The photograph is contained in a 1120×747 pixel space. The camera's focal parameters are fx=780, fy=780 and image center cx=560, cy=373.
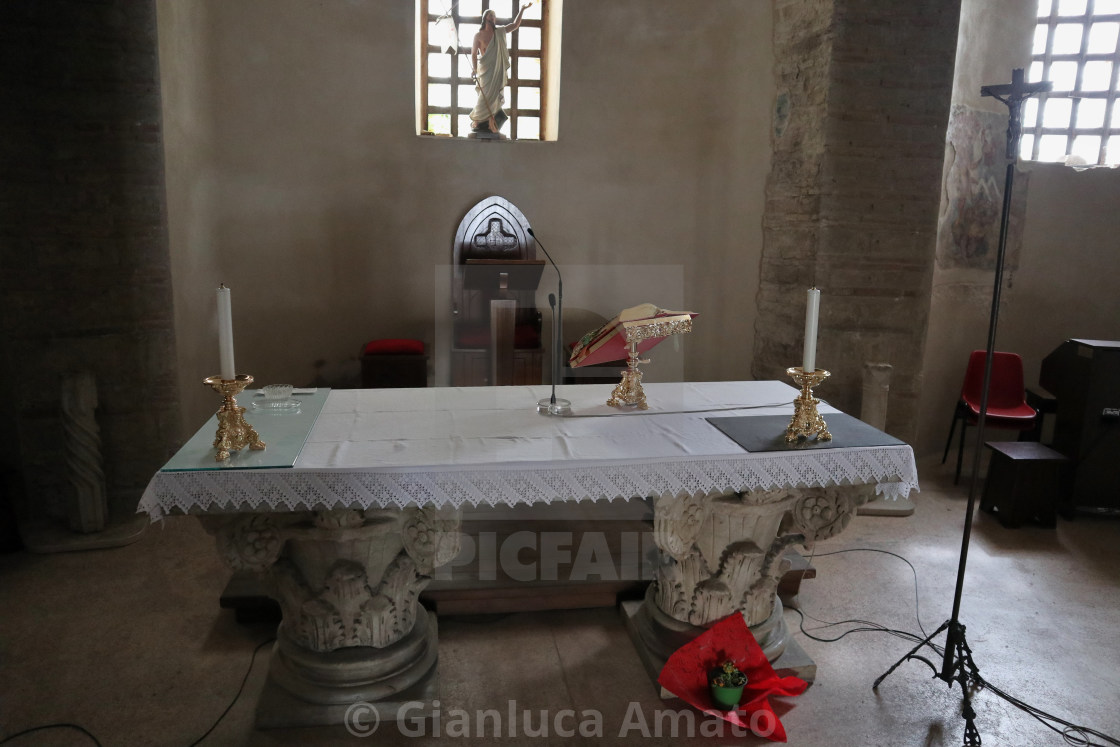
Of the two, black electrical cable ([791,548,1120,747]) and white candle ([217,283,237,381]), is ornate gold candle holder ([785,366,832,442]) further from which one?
white candle ([217,283,237,381])

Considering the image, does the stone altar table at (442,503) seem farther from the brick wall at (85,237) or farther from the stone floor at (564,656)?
the brick wall at (85,237)

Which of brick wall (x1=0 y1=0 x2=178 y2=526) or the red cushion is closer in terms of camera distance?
brick wall (x1=0 y1=0 x2=178 y2=526)

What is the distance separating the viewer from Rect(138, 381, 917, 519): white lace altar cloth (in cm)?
242

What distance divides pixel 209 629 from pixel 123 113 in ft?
8.99

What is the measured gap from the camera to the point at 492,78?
603 cm

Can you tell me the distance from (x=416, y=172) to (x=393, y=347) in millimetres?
1460

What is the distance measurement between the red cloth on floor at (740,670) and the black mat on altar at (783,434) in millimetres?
722

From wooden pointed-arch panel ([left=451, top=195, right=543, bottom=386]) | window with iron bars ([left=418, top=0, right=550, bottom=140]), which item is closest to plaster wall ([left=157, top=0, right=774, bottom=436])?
wooden pointed-arch panel ([left=451, top=195, right=543, bottom=386])

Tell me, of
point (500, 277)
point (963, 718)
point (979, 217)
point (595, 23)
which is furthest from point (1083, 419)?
point (595, 23)

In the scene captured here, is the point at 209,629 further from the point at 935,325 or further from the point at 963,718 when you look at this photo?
the point at 935,325

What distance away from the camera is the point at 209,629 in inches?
137

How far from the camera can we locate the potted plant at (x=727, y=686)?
9.32 ft

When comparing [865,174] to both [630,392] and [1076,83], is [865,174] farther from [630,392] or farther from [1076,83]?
[630,392]

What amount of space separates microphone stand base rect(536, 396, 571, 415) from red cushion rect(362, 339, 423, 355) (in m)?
2.70
